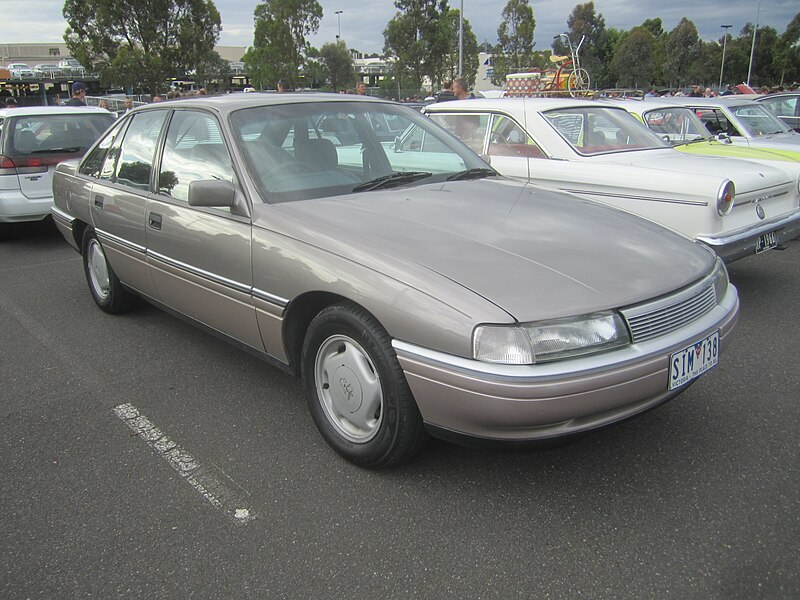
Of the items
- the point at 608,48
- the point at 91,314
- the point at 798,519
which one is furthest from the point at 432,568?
the point at 608,48

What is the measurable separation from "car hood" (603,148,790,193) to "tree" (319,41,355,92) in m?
53.4

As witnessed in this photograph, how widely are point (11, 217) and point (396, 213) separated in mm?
6177

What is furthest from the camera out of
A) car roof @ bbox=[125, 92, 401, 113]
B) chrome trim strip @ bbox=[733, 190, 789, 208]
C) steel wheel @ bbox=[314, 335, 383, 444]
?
chrome trim strip @ bbox=[733, 190, 789, 208]

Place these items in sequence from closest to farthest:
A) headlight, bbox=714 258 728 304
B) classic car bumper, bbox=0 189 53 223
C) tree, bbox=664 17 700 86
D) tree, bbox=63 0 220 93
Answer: headlight, bbox=714 258 728 304, classic car bumper, bbox=0 189 53 223, tree, bbox=63 0 220 93, tree, bbox=664 17 700 86

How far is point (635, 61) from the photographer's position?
182ft

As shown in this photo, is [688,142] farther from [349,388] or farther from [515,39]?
[515,39]

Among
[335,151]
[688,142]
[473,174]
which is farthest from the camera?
[688,142]

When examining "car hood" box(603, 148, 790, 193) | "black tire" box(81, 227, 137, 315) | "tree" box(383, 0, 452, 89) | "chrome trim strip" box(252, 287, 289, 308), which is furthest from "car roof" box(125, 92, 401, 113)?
"tree" box(383, 0, 452, 89)

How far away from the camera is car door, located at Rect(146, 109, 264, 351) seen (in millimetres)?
3092

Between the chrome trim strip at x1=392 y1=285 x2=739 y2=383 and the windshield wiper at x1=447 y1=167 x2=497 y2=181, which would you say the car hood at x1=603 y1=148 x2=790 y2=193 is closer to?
the windshield wiper at x1=447 y1=167 x2=497 y2=181

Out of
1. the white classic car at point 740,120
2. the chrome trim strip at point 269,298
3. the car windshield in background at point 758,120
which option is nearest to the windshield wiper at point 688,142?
the white classic car at point 740,120

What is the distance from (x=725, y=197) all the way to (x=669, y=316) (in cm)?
260

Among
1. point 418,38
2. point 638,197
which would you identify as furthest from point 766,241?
point 418,38

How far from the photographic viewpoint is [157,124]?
3.91 meters
